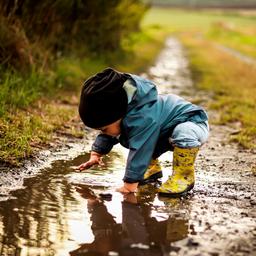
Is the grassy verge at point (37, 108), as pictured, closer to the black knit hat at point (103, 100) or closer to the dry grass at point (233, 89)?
the black knit hat at point (103, 100)

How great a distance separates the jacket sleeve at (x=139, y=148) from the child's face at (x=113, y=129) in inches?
3.4

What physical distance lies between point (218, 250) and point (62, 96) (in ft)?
15.7

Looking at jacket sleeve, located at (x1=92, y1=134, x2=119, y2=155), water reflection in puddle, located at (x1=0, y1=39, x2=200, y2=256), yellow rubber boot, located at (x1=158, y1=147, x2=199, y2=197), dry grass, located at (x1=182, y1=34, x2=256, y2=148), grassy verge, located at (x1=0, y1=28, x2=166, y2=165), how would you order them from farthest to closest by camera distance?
dry grass, located at (x1=182, y1=34, x2=256, y2=148), grassy verge, located at (x1=0, y1=28, x2=166, y2=165), jacket sleeve, located at (x1=92, y1=134, x2=119, y2=155), yellow rubber boot, located at (x1=158, y1=147, x2=199, y2=197), water reflection in puddle, located at (x1=0, y1=39, x2=200, y2=256)

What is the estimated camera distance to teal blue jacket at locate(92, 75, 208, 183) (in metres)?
3.76

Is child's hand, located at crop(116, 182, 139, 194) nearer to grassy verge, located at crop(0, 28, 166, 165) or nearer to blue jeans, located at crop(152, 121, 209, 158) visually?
blue jeans, located at crop(152, 121, 209, 158)

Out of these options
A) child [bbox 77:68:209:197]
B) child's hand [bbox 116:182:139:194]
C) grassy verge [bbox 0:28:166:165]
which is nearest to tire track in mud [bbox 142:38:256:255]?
child [bbox 77:68:209:197]

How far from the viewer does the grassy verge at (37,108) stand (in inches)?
182

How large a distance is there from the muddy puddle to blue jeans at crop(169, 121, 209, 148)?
1.03ft

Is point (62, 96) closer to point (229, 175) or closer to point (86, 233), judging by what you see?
point (229, 175)

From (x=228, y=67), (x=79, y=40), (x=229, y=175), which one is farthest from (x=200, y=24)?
(x=229, y=175)

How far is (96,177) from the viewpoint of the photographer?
4.27 m

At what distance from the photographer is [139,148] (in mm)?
3752

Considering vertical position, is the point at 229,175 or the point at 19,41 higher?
the point at 19,41

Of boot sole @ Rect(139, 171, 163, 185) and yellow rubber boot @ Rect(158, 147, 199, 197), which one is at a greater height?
yellow rubber boot @ Rect(158, 147, 199, 197)
